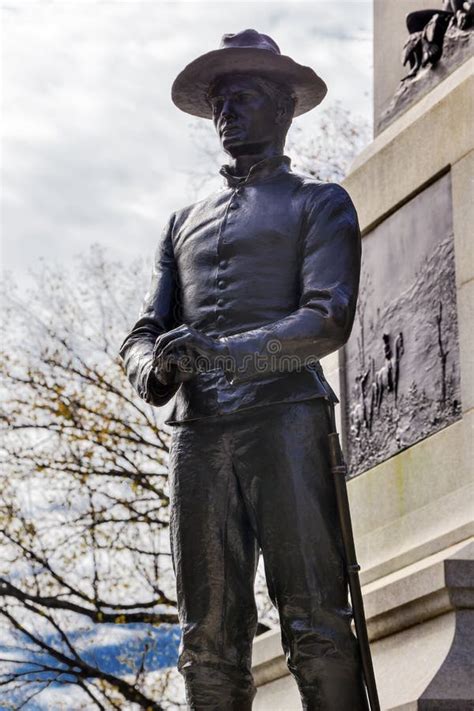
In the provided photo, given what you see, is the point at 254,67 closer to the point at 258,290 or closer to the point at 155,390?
the point at 258,290

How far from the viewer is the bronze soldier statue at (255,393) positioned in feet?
17.5

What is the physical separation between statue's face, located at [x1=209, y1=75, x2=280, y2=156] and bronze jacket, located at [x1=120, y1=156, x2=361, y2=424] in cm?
12

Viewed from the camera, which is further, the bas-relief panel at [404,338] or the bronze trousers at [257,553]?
the bas-relief panel at [404,338]

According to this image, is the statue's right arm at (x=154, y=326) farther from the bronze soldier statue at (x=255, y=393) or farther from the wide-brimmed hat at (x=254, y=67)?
the wide-brimmed hat at (x=254, y=67)

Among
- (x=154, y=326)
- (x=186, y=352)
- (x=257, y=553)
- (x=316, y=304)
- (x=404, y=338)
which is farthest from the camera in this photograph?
(x=404, y=338)

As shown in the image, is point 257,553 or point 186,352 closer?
point 186,352

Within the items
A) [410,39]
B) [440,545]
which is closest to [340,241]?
[440,545]

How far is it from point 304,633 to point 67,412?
13.4 meters

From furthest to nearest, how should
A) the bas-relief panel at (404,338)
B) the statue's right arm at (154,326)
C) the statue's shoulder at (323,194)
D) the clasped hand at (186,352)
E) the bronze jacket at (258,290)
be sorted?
the bas-relief panel at (404,338) → the statue's shoulder at (323,194) → the statue's right arm at (154,326) → the bronze jacket at (258,290) → the clasped hand at (186,352)

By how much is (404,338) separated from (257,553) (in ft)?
9.64

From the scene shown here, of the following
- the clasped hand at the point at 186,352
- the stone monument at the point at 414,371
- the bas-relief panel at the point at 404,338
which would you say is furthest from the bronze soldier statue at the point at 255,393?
the bas-relief panel at the point at 404,338

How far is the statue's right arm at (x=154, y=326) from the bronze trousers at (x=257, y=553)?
0.23 metres

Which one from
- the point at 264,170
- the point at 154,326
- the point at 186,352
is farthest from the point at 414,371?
the point at 186,352

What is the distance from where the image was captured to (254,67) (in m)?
5.84
